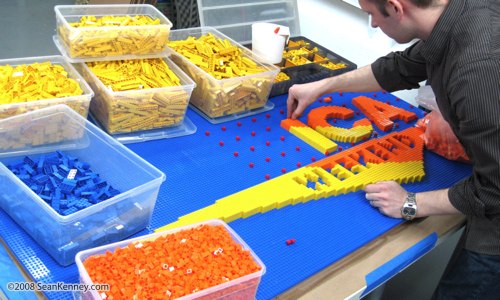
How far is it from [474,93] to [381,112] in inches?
30.0

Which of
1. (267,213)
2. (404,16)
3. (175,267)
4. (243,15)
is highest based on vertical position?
(404,16)

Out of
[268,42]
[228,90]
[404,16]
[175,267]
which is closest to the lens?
[175,267]

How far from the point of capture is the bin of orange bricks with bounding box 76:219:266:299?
81 centimetres

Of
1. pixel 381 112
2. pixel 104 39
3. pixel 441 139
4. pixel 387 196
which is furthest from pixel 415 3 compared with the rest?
pixel 104 39

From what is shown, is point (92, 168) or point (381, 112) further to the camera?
point (381, 112)

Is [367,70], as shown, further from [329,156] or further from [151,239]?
[151,239]

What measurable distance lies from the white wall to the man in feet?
4.21

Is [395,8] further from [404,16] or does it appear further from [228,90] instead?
[228,90]

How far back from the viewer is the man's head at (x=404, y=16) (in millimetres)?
1112

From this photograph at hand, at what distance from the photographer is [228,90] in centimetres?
155

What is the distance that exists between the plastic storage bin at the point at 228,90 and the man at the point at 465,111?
1.67ft

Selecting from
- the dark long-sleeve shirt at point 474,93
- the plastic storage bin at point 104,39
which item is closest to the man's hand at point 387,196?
the dark long-sleeve shirt at point 474,93

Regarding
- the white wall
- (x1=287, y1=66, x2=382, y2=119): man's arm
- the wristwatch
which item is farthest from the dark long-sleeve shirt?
the white wall

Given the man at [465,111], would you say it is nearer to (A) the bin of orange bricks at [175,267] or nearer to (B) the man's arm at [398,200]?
(B) the man's arm at [398,200]
